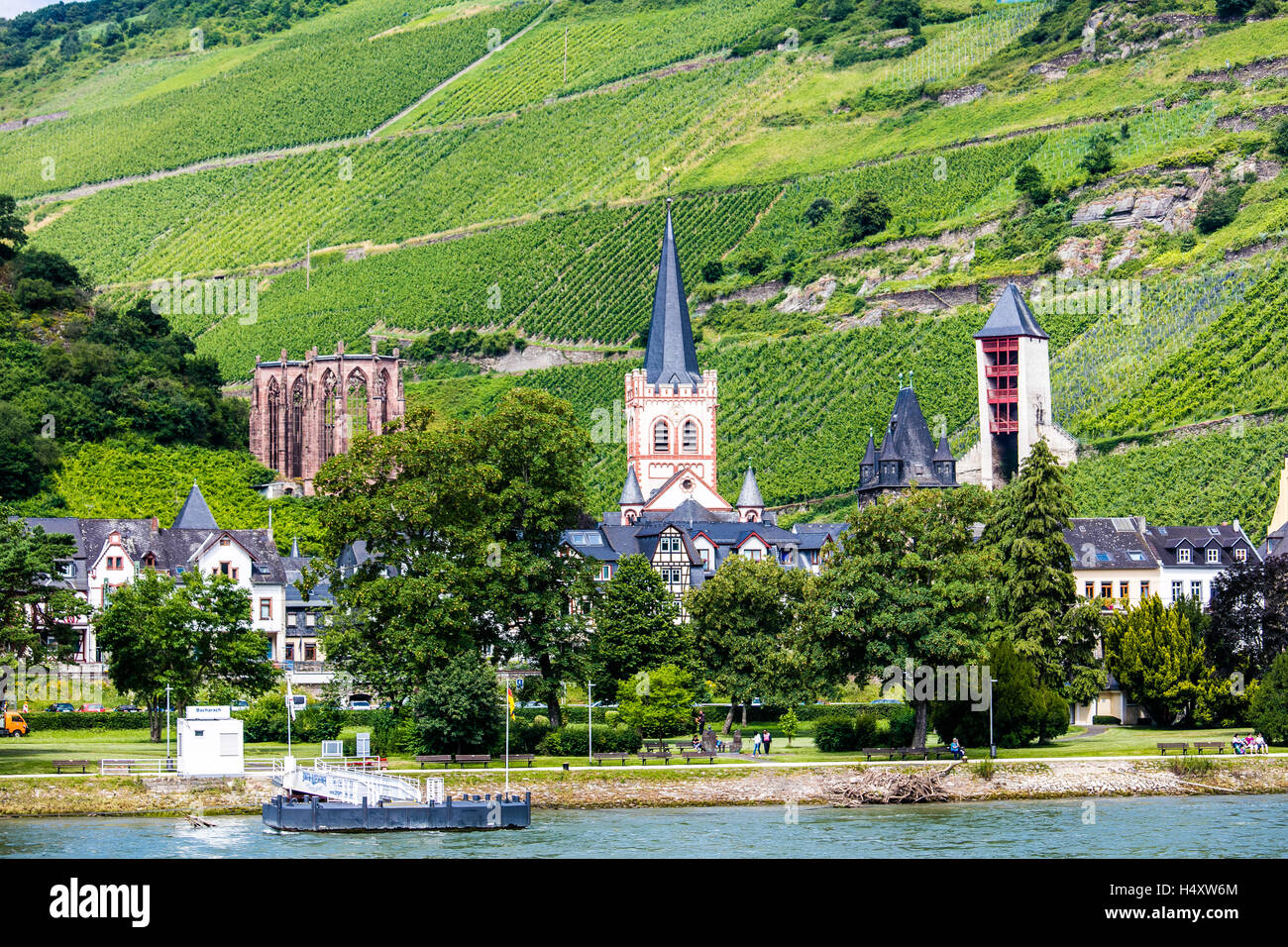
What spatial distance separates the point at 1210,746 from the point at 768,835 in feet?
65.4

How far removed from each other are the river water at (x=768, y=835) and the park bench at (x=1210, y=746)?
481 centimetres

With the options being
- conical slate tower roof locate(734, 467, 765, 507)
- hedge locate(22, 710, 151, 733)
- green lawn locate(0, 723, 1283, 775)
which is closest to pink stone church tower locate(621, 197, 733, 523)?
conical slate tower roof locate(734, 467, 765, 507)

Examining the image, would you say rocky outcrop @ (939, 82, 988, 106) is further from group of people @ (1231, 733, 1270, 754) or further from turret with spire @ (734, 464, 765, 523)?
group of people @ (1231, 733, 1270, 754)

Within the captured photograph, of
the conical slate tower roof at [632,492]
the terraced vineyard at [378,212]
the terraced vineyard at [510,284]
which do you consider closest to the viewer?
the conical slate tower roof at [632,492]

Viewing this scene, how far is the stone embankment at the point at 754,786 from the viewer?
4959 cm

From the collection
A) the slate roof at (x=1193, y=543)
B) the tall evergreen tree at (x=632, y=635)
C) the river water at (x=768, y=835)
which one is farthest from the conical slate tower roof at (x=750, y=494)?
the river water at (x=768, y=835)

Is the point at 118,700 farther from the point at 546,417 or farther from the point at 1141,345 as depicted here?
the point at 1141,345

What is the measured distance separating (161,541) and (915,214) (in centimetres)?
9398

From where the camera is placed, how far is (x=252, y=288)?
178750mm

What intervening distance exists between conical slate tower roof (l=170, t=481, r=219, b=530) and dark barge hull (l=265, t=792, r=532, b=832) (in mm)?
44339

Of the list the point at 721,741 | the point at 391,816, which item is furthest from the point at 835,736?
the point at 391,816

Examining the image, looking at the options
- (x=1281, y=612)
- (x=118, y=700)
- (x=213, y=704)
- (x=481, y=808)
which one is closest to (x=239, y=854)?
(x=481, y=808)

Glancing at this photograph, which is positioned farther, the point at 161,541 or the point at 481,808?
the point at 161,541

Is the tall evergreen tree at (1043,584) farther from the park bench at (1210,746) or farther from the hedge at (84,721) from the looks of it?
the hedge at (84,721)
